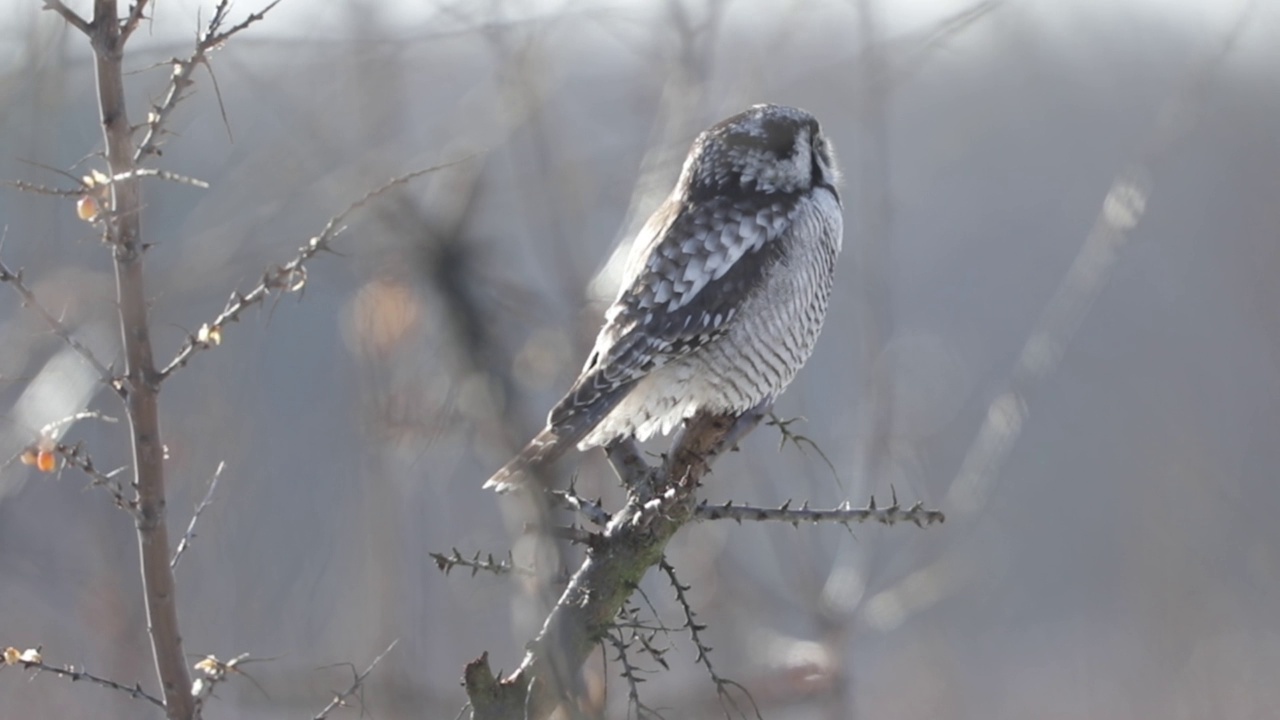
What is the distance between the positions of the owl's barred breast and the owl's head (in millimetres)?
256

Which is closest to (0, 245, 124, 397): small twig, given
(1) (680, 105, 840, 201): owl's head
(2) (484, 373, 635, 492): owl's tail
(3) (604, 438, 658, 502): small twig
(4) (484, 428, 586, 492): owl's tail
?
(4) (484, 428, 586, 492): owl's tail

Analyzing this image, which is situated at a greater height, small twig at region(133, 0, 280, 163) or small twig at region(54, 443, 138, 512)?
small twig at region(133, 0, 280, 163)

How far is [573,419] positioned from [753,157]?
1238 millimetres

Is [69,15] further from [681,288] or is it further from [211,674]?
[681,288]

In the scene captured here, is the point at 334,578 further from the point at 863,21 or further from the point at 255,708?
the point at 863,21

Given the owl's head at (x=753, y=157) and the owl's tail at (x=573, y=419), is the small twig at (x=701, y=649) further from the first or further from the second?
the owl's head at (x=753, y=157)

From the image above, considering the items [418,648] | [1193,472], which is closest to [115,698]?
[418,648]

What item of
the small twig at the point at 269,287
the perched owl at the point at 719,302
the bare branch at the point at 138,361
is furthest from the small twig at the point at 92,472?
the perched owl at the point at 719,302

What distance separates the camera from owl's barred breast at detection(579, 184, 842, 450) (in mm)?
3930

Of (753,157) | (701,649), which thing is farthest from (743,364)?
(701,649)

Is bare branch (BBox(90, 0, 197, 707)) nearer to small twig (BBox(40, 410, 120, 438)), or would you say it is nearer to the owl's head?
small twig (BBox(40, 410, 120, 438))

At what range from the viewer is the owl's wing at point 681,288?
3797 mm

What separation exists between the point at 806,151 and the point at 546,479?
6.20ft

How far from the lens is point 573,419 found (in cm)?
359
